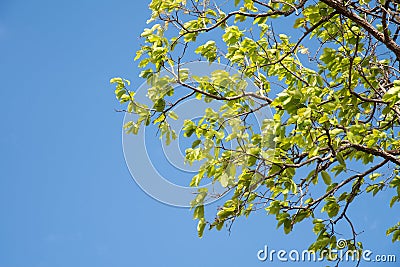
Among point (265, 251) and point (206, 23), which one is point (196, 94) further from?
point (265, 251)

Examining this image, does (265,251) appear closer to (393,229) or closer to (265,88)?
(393,229)

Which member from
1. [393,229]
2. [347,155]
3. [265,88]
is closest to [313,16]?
[265,88]

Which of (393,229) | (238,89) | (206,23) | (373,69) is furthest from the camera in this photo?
(393,229)

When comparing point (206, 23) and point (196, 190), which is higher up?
point (206, 23)

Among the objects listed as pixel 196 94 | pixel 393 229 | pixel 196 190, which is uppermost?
pixel 196 94

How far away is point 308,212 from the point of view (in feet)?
19.1

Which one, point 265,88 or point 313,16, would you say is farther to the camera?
point 265,88

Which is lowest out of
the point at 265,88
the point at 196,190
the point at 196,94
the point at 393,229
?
the point at 196,190

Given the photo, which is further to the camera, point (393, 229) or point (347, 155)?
point (393, 229)

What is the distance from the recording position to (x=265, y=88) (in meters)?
6.51

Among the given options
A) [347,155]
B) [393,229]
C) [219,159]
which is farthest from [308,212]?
[393,229]

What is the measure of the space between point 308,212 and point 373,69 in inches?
75.4

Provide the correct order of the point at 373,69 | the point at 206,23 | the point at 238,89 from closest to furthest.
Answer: the point at 238,89
the point at 206,23
the point at 373,69

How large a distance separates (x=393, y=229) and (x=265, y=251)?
1632mm
